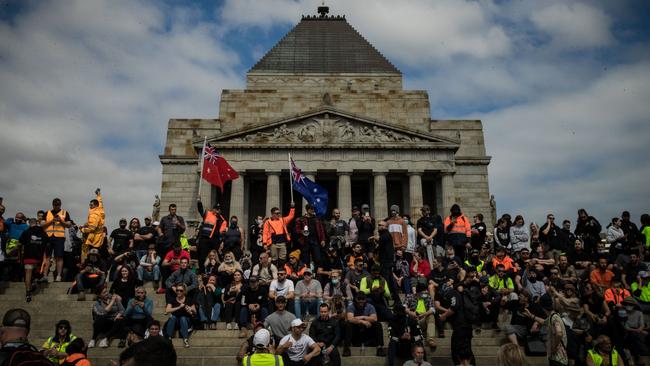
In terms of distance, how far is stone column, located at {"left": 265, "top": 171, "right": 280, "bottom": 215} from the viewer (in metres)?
27.2

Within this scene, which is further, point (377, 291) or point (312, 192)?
point (312, 192)

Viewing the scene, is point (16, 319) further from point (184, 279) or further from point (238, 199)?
point (238, 199)

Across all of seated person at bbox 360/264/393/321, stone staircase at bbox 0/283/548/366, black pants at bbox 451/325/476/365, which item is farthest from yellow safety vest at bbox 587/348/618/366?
seated person at bbox 360/264/393/321

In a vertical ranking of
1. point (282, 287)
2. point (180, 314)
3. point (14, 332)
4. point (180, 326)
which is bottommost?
point (180, 326)

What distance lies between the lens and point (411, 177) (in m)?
28.5

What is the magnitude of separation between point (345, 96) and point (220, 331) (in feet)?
80.3

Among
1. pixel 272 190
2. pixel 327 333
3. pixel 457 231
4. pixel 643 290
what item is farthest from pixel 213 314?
pixel 272 190

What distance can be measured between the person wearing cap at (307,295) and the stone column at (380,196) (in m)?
15.6

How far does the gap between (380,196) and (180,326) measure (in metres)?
18.1

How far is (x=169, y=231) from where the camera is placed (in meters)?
14.2

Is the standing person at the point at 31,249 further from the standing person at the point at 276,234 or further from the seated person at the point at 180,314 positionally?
Result: the standing person at the point at 276,234

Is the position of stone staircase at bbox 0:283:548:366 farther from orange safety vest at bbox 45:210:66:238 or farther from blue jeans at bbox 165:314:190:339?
orange safety vest at bbox 45:210:66:238

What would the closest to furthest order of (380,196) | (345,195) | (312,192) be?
1. (312,192)
2. (345,195)
3. (380,196)

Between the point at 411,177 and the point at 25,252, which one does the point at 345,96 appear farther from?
the point at 25,252
